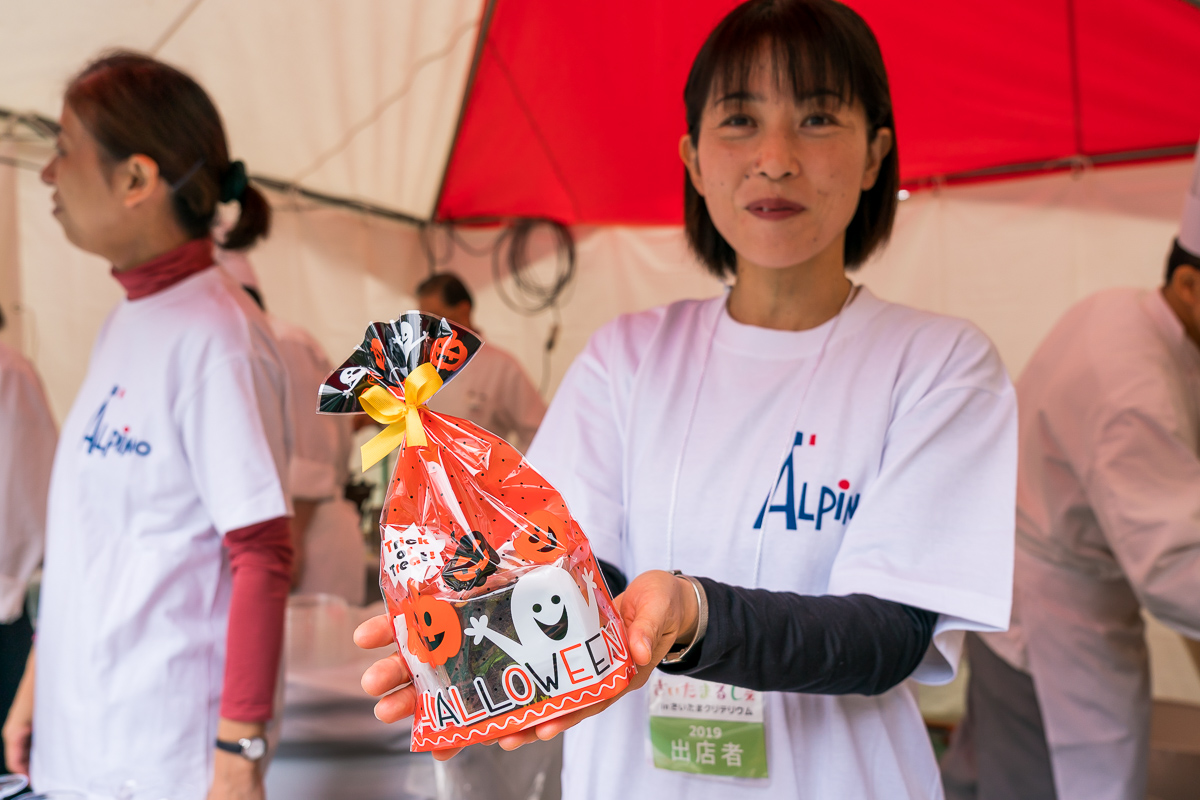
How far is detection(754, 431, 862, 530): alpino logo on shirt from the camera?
0.96 m

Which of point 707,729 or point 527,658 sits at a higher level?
point 527,658

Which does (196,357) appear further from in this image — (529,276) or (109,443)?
(529,276)

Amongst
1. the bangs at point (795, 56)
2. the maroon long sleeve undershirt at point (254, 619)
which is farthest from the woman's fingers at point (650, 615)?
the maroon long sleeve undershirt at point (254, 619)

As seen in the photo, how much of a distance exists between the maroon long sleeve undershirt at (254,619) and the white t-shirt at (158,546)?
0.14 feet

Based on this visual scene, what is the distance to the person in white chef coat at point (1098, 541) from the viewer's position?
160 cm

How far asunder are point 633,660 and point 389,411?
27cm

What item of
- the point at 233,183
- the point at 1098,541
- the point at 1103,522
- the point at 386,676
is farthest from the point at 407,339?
the point at 1098,541

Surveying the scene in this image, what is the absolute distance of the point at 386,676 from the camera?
2.35ft

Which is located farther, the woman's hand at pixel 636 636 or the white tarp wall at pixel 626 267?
the white tarp wall at pixel 626 267

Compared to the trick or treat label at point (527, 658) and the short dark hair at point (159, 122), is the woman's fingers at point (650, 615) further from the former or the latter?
the short dark hair at point (159, 122)

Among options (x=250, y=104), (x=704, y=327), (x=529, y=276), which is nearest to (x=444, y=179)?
(x=529, y=276)

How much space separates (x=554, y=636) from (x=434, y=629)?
9 centimetres

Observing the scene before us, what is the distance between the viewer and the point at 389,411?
706 mm

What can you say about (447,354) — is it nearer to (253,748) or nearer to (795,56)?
(795,56)
